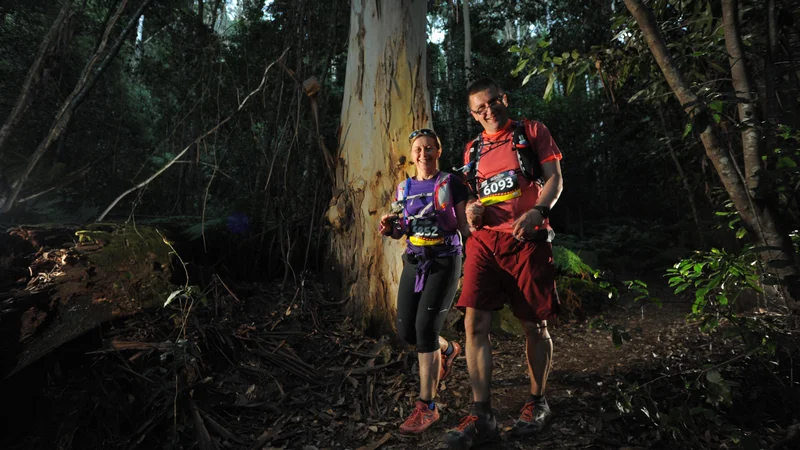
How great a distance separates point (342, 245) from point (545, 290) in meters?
2.39

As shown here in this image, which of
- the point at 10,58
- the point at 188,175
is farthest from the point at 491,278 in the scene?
the point at 10,58

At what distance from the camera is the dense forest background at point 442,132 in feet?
8.36

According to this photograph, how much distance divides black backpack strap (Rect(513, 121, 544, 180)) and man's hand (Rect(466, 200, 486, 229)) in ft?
1.20

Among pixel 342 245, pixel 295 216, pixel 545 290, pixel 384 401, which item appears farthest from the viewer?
pixel 295 216

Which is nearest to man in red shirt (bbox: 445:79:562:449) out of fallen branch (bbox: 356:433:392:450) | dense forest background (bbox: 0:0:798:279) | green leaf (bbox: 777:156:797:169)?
fallen branch (bbox: 356:433:392:450)

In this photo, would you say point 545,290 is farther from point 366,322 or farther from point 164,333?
point 164,333

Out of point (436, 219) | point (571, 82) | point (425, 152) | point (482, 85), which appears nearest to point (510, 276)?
point (436, 219)

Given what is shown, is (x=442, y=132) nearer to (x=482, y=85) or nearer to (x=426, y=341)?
(x=482, y=85)

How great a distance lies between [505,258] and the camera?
273 centimetres

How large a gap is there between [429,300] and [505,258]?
59 centimetres

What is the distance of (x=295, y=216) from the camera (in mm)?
5133

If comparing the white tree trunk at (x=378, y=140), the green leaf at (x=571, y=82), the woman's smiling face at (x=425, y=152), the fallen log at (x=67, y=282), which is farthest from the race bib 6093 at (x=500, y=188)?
the fallen log at (x=67, y=282)

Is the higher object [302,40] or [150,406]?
[302,40]

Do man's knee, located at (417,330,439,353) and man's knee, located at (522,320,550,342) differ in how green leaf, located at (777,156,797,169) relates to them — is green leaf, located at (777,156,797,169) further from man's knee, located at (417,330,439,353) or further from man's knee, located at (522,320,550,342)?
man's knee, located at (417,330,439,353)
